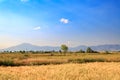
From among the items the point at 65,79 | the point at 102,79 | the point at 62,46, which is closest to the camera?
the point at 65,79

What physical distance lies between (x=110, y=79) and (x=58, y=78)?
6.66 feet

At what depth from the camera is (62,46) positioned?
190 metres

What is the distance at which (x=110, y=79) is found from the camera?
32.2 ft

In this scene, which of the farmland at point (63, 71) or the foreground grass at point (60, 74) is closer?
the foreground grass at point (60, 74)

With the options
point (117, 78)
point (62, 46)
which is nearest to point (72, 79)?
point (117, 78)

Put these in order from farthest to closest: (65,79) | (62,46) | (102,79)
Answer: (62,46), (102,79), (65,79)

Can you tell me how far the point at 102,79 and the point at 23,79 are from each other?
10.3ft

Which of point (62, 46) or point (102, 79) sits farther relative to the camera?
point (62, 46)

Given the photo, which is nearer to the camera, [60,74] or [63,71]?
[60,74]

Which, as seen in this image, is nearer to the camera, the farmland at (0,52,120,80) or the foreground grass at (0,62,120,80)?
the foreground grass at (0,62,120,80)

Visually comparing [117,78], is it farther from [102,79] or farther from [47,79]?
[47,79]

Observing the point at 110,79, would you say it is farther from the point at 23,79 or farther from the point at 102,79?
the point at 23,79

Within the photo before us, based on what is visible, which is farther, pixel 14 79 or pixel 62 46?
pixel 62 46

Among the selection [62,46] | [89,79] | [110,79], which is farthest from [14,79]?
[62,46]
